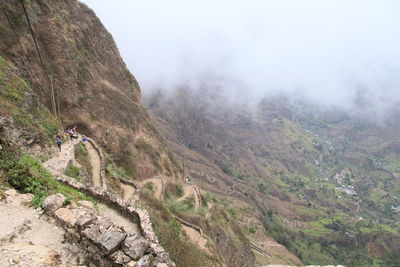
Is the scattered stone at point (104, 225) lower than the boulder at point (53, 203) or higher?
higher

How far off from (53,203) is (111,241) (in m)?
3.77

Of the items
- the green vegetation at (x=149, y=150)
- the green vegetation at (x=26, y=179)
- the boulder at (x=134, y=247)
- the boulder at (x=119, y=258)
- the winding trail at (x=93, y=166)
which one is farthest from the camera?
the green vegetation at (x=149, y=150)

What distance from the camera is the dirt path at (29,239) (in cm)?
871

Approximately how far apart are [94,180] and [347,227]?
163m

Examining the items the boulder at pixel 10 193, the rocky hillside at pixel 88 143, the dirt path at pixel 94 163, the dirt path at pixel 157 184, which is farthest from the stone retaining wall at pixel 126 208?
the dirt path at pixel 157 184

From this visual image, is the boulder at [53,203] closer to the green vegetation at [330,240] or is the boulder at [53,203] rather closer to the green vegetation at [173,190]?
the green vegetation at [173,190]

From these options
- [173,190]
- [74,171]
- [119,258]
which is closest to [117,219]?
[119,258]

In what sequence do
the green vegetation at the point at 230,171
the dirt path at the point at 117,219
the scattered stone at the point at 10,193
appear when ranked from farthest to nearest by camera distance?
the green vegetation at the point at 230,171 < the dirt path at the point at 117,219 < the scattered stone at the point at 10,193

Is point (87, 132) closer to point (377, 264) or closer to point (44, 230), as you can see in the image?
point (44, 230)

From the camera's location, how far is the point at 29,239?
10812mm

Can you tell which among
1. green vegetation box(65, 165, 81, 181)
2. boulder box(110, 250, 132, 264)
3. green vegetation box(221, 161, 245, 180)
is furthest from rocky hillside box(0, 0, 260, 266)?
green vegetation box(221, 161, 245, 180)

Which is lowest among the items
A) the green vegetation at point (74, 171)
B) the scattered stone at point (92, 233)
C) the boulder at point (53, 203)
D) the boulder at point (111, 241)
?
the green vegetation at point (74, 171)

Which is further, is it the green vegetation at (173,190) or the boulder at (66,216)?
the green vegetation at (173,190)

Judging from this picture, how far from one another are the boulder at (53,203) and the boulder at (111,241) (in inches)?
127
